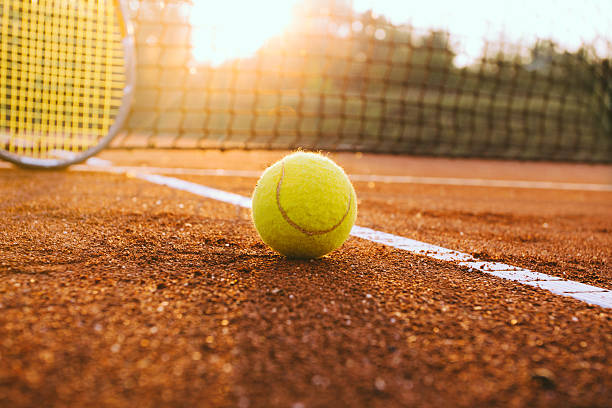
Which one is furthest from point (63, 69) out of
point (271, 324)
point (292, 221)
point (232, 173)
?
point (271, 324)

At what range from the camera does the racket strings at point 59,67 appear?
10.5 ft

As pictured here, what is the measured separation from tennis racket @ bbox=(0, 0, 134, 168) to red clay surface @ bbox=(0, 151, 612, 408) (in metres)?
1.51

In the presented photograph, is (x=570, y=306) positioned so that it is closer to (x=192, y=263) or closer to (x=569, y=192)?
(x=192, y=263)

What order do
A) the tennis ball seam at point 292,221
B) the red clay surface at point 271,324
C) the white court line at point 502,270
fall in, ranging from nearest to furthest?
the red clay surface at point 271,324 < the white court line at point 502,270 < the tennis ball seam at point 292,221

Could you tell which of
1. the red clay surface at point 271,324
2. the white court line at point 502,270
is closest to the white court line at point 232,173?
the red clay surface at point 271,324

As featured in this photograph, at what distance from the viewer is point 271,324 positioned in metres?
1.06

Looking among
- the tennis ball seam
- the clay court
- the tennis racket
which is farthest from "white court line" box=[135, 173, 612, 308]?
the tennis racket

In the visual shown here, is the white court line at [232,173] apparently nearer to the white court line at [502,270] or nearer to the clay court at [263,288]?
the clay court at [263,288]

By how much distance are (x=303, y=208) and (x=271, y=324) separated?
1.74 feet

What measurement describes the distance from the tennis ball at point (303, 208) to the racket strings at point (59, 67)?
2.18 metres

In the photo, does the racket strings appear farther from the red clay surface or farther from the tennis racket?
the red clay surface

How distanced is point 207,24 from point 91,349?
16.0 ft

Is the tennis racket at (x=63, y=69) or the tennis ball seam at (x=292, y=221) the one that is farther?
the tennis racket at (x=63, y=69)

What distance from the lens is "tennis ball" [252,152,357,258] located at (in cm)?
153
